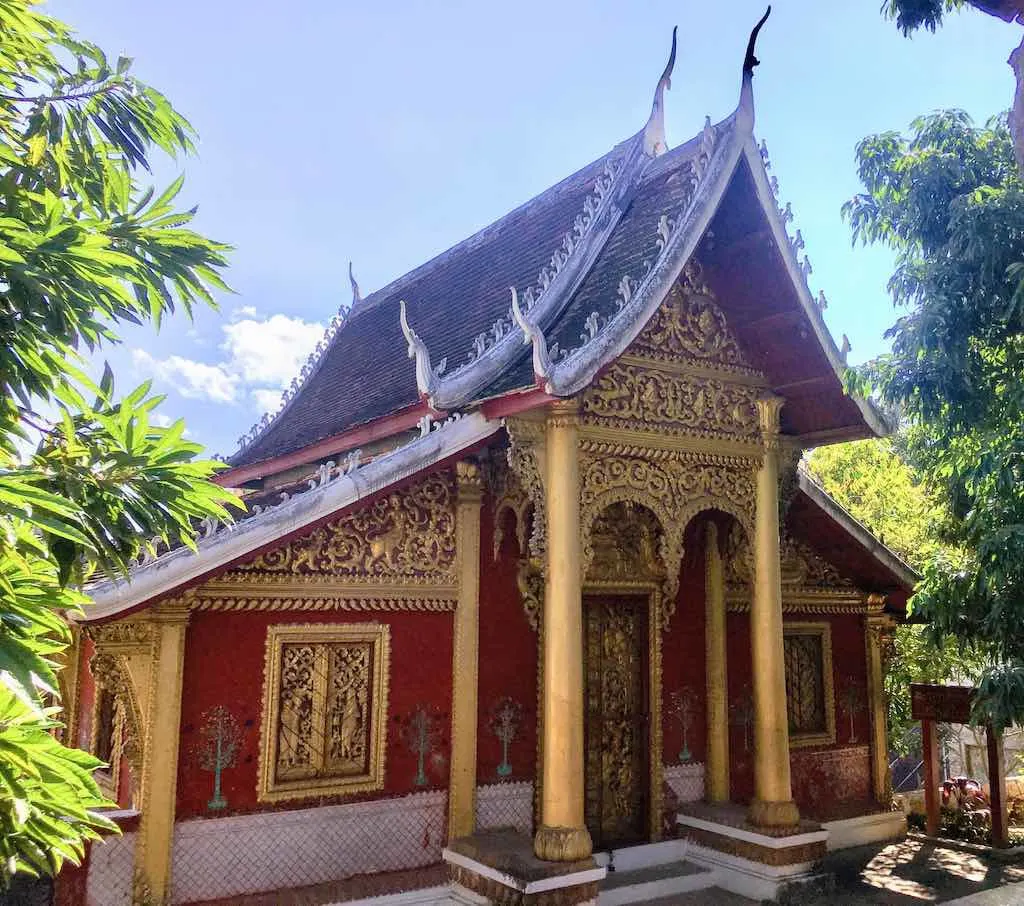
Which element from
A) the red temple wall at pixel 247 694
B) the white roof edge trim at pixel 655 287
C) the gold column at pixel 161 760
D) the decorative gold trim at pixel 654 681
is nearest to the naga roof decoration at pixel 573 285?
the white roof edge trim at pixel 655 287

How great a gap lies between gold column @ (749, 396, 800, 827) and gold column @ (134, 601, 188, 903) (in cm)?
451

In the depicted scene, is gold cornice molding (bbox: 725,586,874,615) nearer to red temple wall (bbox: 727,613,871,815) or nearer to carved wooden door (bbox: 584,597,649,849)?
red temple wall (bbox: 727,613,871,815)

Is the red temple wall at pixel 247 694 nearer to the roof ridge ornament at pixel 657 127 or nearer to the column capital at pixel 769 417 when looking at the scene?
the column capital at pixel 769 417

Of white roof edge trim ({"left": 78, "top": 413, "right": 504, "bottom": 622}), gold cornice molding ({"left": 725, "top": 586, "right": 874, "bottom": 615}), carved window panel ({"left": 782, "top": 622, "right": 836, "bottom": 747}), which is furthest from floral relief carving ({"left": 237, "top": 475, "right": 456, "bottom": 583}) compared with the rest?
carved window panel ({"left": 782, "top": 622, "right": 836, "bottom": 747})

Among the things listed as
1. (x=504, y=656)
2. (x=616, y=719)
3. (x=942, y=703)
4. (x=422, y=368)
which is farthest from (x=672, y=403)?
(x=942, y=703)

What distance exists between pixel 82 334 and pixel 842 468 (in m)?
16.3

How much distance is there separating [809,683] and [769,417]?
346cm

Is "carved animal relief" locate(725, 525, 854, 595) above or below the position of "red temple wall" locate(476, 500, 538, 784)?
above

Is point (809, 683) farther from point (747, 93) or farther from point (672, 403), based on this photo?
→ point (747, 93)

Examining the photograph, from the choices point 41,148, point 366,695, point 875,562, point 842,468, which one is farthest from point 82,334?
point 842,468

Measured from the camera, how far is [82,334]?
9.54 ft

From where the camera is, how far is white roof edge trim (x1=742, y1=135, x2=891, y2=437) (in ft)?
A: 21.5

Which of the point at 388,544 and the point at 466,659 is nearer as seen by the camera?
the point at 388,544

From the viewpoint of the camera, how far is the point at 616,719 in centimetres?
775
